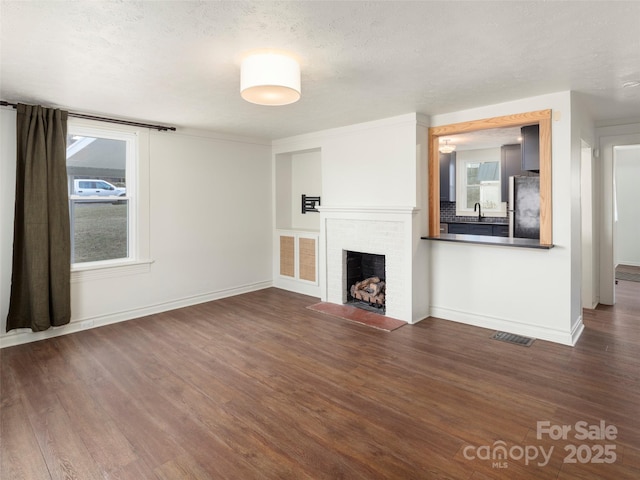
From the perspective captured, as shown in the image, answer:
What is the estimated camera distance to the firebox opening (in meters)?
4.81

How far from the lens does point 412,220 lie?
418 centimetres

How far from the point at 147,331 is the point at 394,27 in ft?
12.4

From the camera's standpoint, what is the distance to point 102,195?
14.3 ft

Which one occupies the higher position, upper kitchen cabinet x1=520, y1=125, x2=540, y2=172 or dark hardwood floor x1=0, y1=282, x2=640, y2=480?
upper kitchen cabinet x1=520, y1=125, x2=540, y2=172

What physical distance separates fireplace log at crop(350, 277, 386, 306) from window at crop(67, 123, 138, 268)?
2925mm

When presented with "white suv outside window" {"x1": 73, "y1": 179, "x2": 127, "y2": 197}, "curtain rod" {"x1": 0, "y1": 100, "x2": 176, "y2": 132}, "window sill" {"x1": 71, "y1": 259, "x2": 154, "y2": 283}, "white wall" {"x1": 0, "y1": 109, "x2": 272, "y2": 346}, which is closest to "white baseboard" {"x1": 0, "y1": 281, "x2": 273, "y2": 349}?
"white wall" {"x1": 0, "y1": 109, "x2": 272, "y2": 346}

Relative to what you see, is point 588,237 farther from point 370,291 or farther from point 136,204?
point 136,204

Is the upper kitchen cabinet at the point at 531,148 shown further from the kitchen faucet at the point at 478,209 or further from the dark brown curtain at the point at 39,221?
the dark brown curtain at the point at 39,221

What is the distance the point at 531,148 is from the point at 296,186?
357cm

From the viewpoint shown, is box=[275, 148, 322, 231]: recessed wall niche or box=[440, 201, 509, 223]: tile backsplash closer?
box=[275, 148, 322, 231]: recessed wall niche

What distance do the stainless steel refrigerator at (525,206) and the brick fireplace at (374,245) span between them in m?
2.56

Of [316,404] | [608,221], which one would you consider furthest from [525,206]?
[316,404]

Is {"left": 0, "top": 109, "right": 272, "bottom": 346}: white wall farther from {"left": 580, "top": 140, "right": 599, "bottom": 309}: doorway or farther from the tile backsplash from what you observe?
{"left": 580, "top": 140, "right": 599, "bottom": 309}: doorway

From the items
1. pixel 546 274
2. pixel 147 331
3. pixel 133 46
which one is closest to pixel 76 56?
pixel 133 46
